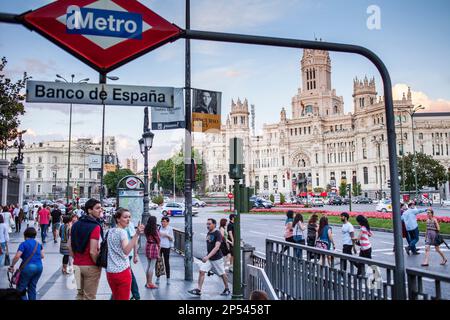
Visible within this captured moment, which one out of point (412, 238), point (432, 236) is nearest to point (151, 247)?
point (432, 236)

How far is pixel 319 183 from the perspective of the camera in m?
119

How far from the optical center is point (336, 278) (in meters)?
5.62

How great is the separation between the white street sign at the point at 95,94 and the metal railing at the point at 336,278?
3.06 m

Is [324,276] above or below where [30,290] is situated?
above

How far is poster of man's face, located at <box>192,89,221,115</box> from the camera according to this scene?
36.7 feet

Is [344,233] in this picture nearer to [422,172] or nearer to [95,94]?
[95,94]

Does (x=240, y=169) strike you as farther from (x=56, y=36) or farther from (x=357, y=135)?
(x=357, y=135)

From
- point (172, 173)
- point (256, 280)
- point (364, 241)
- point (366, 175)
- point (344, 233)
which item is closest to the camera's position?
point (256, 280)

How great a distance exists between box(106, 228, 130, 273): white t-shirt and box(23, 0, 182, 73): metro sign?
9.66 ft

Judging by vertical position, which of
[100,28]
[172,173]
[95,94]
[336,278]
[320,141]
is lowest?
[336,278]

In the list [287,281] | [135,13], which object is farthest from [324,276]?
[135,13]

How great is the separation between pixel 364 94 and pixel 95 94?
12384 cm
